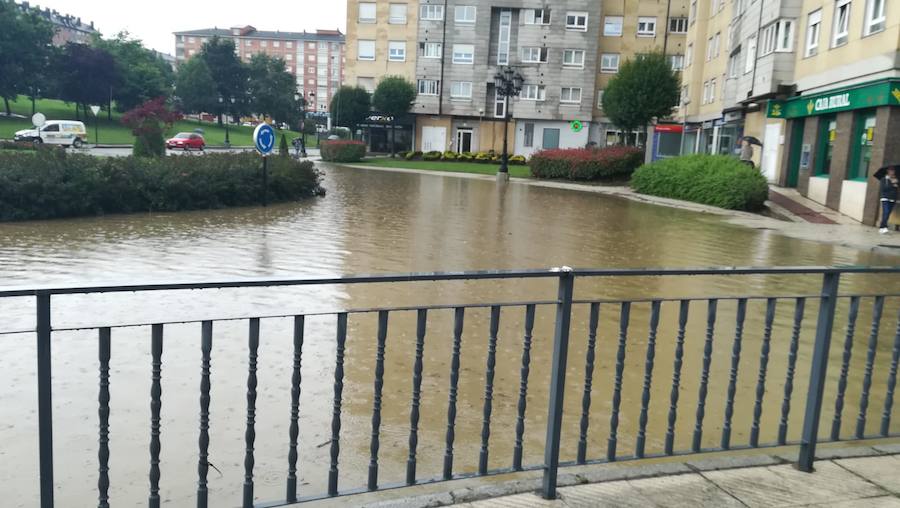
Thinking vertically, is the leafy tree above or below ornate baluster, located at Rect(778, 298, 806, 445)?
above

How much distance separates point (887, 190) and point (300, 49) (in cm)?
14449

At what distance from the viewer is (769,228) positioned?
18.9 meters

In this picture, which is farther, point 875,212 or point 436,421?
point 875,212

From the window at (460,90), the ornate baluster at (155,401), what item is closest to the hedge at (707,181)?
the ornate baluster at (155,401)

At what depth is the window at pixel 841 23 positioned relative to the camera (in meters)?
22.5

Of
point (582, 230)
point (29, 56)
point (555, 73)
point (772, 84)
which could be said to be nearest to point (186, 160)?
point (582, 230)

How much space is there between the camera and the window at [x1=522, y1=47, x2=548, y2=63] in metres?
58.2

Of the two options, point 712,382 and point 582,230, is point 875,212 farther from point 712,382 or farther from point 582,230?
point 712,382

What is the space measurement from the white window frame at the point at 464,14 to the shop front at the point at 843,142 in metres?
34.5

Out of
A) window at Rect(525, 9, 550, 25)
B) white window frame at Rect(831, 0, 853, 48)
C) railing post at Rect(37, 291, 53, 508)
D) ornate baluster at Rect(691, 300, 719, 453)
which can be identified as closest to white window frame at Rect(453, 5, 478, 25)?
window at Rect(525, 9, 550, 25)

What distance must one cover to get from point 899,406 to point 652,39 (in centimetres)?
5615

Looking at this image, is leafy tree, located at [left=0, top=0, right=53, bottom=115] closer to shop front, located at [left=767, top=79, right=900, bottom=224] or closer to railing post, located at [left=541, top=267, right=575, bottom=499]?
shop front, located at [left=767, top=79, right=900, bottom=224]

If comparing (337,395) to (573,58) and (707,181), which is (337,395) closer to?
(707,181)

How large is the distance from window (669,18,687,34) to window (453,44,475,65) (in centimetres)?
1559
